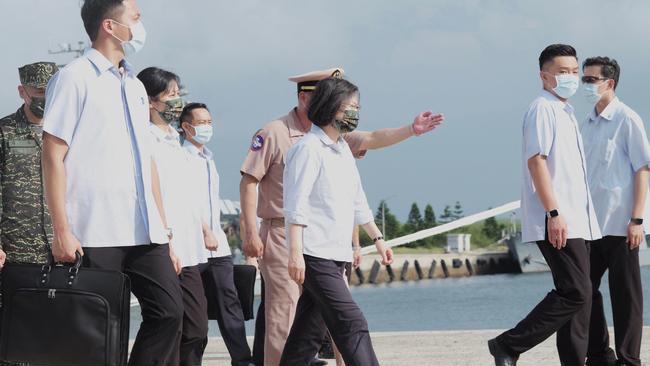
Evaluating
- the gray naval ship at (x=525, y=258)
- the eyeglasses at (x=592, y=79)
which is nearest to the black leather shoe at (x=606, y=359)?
the eyeglasses at (x=592, y=79)

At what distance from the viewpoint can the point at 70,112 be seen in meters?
4.84

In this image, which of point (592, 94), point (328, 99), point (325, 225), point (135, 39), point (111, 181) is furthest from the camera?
point (592, 94)

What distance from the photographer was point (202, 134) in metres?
7.94

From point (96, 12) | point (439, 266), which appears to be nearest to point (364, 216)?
point (96, 12)

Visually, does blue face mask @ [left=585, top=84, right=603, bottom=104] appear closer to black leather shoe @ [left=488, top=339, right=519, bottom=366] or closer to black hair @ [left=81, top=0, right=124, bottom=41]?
black leather shoe @ [left=488, top=339, right=519, bottom=366]

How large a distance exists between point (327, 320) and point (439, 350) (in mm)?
3488

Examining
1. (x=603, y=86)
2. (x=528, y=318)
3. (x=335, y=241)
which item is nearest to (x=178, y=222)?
(x=335, y=241)

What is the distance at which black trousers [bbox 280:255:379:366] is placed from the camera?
18.4 feet

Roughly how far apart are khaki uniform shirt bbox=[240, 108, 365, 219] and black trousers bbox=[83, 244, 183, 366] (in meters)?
1.94

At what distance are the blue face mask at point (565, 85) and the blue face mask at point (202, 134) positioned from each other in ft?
7.60

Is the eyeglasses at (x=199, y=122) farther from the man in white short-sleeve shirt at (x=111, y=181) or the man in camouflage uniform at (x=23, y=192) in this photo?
the man in white short-sleeve shirt at (x=111, y=181)

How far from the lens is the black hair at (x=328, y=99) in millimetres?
5926

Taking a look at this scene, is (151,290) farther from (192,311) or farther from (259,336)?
(259,336)

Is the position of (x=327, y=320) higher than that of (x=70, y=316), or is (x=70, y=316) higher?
(x=70, y=316)
